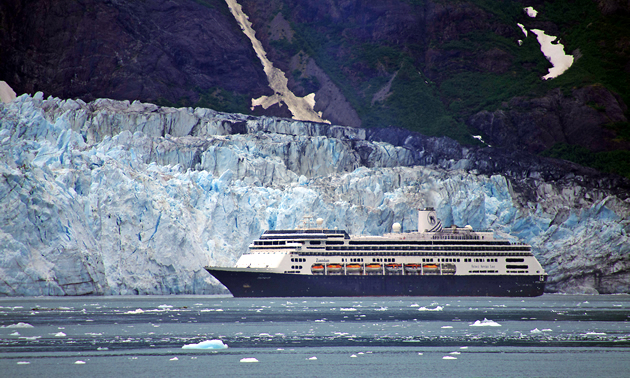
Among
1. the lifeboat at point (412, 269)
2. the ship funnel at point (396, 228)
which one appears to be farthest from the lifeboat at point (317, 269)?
the ship funnel at point (396, 228)

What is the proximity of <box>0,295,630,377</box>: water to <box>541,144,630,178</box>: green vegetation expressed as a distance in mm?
36169

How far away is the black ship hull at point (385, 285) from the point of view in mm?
51500

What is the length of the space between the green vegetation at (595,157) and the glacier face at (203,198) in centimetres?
1065

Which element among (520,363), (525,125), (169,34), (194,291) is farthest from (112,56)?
(520,363)

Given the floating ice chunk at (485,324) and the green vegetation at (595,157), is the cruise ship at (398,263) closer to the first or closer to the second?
the floating ice chunk at (485,324)

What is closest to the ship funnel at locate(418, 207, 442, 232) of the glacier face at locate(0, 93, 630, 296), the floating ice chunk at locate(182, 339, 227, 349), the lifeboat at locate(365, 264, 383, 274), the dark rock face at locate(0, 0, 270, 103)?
the glacier face at locate(0, 93, 630, 296)

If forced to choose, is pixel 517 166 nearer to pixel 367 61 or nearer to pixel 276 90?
pixel 367 61

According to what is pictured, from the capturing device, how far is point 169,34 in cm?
8050

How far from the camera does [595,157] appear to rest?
2992 inches

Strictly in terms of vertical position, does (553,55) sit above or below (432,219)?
above

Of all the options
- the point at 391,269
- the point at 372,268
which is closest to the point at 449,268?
the point at 391,269

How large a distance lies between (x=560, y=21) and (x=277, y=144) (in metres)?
49.7

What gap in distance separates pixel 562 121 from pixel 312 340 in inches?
2339

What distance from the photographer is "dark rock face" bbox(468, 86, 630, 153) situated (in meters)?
77.5
